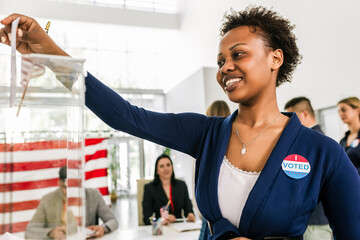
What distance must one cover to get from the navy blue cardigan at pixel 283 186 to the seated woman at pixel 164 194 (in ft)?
8.18

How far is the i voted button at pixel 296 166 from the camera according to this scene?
0.74 metres

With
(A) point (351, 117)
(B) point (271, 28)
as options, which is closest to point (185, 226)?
(A) point (351, 117)

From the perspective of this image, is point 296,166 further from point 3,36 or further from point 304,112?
point 304,112

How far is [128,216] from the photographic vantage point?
20.9 ft

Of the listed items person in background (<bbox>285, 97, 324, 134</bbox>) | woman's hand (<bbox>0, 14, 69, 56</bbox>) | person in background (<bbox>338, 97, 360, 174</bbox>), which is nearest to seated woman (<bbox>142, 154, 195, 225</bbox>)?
person in background (<bbox>285, 97, 324, 134</bbox>)

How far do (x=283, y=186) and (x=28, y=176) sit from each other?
1.66 ft

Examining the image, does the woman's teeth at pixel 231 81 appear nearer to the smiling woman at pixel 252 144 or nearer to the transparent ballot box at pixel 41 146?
the smiling woman at pixel 252 144

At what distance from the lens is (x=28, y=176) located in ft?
1.73

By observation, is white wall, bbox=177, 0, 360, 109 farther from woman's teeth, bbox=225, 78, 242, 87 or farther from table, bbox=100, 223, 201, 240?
woman's teeth, bbox=225, 78, 242, 87

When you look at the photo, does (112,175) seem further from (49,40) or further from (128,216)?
(49,40)

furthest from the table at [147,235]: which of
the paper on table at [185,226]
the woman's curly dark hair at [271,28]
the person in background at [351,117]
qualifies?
the woman's curly dark hair at [271,28]

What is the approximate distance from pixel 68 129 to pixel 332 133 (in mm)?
3764

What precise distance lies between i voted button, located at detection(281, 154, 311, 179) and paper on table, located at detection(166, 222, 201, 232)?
198cm

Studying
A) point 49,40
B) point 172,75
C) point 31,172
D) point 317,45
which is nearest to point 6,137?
point 31,172
